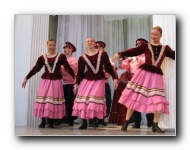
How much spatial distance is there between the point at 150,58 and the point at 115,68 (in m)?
0.30

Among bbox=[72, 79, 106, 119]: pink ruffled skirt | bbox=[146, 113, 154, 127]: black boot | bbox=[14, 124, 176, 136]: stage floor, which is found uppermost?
bbox=[72, 79, 106, 119]: pink ruffled skirt

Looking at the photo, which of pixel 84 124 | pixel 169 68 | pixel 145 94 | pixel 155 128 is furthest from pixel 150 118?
pixel 84 124

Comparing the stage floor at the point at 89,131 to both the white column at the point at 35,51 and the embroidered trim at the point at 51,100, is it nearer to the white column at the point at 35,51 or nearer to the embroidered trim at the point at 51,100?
the white column at the point at 35,51

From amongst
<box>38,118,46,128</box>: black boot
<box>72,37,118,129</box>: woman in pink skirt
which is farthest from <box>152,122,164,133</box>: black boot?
<box>38,118,46,128</box>: black boot

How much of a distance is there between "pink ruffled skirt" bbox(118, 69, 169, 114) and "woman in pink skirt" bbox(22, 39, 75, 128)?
50 cm

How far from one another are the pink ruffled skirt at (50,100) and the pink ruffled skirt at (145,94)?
0.52 metres

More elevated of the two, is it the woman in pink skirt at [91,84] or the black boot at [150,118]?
the woman in pink skirt at [91,84]

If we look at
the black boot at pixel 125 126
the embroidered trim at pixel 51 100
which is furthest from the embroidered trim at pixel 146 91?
the embroidered trim at pixel 51 100

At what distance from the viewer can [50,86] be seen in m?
3.72

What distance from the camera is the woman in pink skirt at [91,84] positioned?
11.9 feet

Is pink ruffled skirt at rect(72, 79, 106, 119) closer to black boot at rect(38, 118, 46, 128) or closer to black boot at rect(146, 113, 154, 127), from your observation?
black boot at rect(38, 118, 46, 128)

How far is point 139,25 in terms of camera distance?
353cm

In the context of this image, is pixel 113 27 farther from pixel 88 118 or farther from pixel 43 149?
pixel 43 149

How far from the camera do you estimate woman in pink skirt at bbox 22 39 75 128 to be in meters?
3.64
